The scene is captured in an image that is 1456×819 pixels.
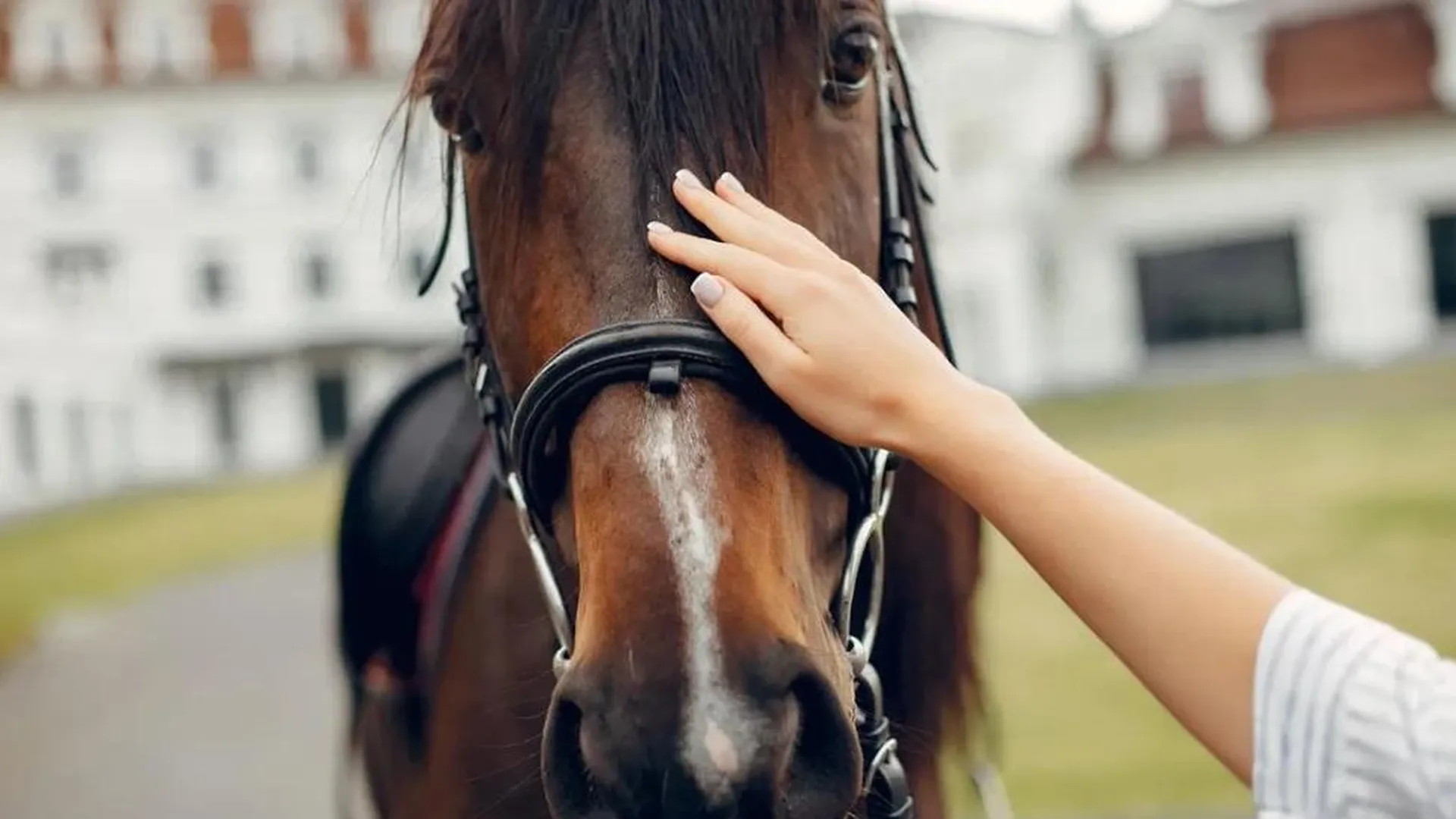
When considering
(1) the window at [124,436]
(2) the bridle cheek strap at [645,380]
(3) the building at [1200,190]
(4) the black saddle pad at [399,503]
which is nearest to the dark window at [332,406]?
(1) the window at [124,436]

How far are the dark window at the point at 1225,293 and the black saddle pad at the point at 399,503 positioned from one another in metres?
18.3

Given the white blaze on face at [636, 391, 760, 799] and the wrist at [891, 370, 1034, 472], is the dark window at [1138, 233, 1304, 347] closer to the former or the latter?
the wrist at [891, 370, 1034, 472]

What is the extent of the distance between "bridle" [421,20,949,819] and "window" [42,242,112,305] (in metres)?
26.6

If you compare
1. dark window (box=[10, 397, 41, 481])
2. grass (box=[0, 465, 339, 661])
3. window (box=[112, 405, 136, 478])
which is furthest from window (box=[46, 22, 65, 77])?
dark window (box=[10, 397, 41, 481])

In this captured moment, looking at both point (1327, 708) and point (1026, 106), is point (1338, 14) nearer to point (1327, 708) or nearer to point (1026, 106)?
point (1026, 106)

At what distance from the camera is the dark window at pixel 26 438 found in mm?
15008

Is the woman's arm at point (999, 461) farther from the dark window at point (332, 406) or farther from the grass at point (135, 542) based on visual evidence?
the dark window at point (332, 406)

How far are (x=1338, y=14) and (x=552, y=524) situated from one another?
2107cm

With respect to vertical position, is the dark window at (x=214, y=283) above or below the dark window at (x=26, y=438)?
above

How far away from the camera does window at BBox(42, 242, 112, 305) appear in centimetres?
2545

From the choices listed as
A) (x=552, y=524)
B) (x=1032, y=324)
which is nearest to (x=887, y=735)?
(x=552, y=524)

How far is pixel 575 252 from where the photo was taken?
1.29 m

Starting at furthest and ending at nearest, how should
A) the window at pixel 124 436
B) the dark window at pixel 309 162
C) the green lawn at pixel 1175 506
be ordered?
the dark window at pixel 309 162, the window at pixel 124 436, the green lawn at pixel 1175 506

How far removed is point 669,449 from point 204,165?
28903 millimetres
